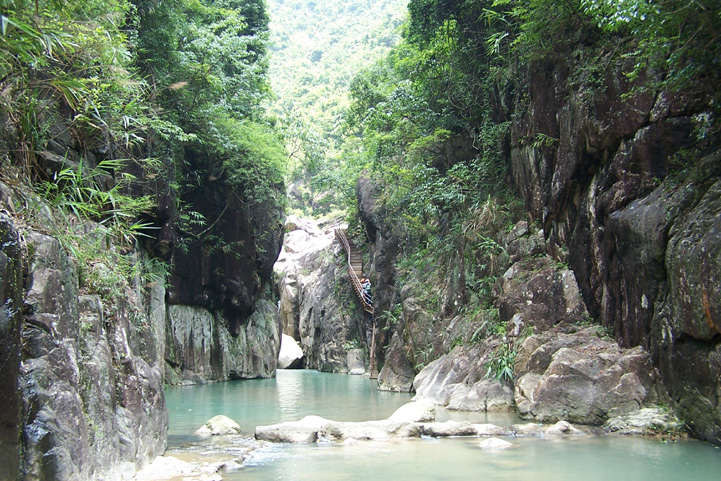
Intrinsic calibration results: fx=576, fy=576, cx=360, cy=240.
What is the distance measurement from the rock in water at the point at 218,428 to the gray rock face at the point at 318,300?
49.6 ft

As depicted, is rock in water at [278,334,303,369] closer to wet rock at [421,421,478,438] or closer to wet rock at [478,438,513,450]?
wet rock at [421,421,478,438]

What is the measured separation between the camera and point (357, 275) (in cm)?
2538

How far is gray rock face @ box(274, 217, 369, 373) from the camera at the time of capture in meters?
25.5

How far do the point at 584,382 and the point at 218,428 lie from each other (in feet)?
17.6

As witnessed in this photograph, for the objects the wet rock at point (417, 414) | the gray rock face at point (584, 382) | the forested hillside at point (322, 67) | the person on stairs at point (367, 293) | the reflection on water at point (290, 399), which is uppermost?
the forested hillside at point (322, 67)

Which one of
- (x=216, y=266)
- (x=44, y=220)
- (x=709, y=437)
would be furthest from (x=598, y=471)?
(x=216, y=266)

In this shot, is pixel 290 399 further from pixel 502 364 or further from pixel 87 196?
pixel 87 196

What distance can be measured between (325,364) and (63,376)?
22.9m

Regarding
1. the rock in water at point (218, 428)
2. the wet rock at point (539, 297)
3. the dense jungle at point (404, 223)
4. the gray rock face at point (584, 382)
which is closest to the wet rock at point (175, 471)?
the dense jungle at point (404, 223)

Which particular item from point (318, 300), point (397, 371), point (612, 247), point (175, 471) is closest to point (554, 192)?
point (612, 247)

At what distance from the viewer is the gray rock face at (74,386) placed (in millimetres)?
3896

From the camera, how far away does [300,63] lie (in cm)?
6525

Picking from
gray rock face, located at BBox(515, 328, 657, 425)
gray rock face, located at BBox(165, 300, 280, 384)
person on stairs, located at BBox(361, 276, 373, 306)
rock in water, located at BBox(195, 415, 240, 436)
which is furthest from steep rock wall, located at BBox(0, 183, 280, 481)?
person on stairs, located at BBox(361, 276, 373, 306)

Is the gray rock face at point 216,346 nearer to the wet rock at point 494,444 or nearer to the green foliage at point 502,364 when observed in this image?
the green foliage at point 502,364
